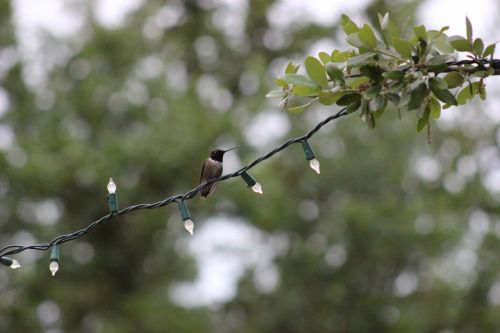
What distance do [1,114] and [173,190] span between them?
3.01 meters

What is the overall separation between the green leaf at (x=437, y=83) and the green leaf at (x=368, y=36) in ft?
0.78

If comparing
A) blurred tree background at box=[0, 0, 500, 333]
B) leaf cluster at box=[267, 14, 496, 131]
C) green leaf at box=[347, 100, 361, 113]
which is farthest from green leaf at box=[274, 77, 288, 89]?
blurred tree background at box=[0, 0, 500, 333]

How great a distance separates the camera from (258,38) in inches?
674

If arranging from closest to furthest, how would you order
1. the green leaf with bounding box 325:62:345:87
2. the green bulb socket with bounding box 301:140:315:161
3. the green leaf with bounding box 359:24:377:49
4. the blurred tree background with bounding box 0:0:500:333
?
the green leaf with bounding box 359:24:377:49 → the green leaf with bounding box 325:62:345:87 → the green bulb socket with bounding box 301:140:315:161 → the blurred tree background with bounding box 0:0:500:333

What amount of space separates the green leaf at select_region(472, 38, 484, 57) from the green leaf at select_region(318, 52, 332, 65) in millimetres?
522

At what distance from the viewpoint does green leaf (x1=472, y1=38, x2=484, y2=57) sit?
2.85m

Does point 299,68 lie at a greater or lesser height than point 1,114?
lesser

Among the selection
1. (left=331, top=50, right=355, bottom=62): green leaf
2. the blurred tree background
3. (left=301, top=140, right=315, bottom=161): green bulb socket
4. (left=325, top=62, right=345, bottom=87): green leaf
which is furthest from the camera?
the blurred tree background

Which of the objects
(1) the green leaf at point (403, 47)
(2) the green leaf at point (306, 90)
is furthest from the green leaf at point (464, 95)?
(2) the green leaf at point (306, 90)

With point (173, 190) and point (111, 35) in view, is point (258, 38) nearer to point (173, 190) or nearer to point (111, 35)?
point (111, 35)

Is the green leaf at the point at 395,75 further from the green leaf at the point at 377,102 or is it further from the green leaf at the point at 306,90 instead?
the green leaf at the point at 306,90

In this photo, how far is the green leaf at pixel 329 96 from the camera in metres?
2.91

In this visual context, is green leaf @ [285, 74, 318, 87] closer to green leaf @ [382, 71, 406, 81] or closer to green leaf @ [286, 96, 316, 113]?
green leaf @ [286, 96, 316, 113]

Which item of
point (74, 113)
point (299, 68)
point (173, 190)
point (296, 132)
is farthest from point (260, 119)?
point (299, 68)
